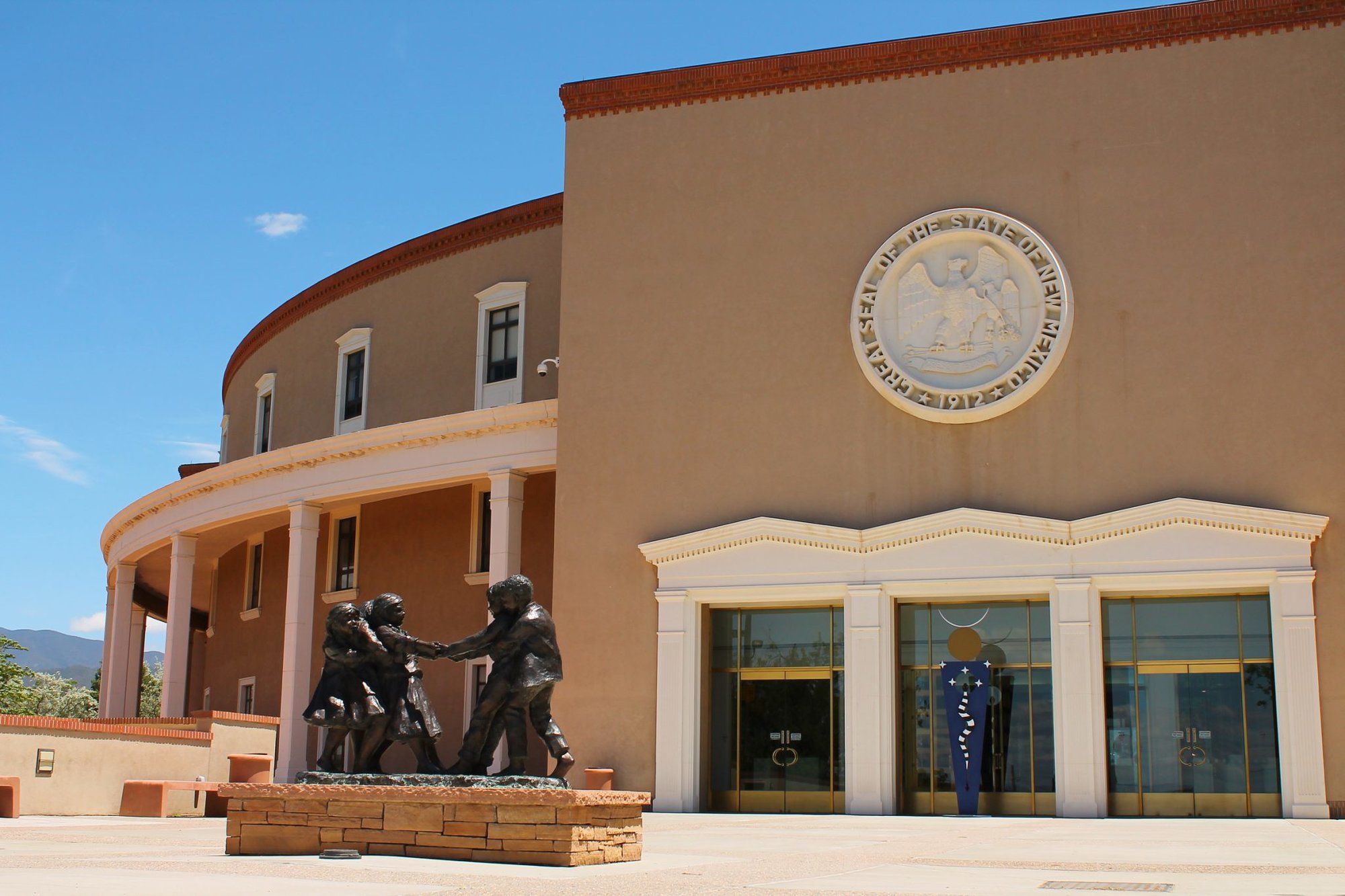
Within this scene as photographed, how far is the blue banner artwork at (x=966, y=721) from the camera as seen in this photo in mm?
24031

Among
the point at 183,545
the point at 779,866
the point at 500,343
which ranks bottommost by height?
the point at 779,866

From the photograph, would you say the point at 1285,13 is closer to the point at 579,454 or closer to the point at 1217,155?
the point at 1217,155

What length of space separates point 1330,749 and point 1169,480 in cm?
476

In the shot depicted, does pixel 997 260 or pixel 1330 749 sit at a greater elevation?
pixel 997 260

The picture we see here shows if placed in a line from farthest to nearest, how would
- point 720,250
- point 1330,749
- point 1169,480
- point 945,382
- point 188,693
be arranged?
1. point 188,693
2. point 720,250
3. point 945,382
4. point 1169,480
5. point 1330,749

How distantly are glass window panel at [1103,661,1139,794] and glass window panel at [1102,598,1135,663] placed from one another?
0.68 feet

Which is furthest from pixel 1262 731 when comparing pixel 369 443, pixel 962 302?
pixel 369 443

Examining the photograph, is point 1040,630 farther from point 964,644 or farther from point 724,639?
point 724,639

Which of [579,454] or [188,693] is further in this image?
[188,693]

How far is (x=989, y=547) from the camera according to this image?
80.1ft

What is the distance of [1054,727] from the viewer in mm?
23641

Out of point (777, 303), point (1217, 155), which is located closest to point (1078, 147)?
point (1217, 155)

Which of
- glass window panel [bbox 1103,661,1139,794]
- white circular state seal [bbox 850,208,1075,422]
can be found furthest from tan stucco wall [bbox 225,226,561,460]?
glass window panel [bbox 1103,661,1139,794]

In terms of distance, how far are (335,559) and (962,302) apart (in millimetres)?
17899
